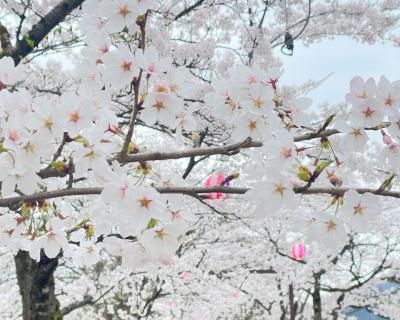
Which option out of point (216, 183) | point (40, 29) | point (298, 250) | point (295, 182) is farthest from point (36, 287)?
point (298, 250)

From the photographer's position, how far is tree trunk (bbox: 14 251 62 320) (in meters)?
6.71

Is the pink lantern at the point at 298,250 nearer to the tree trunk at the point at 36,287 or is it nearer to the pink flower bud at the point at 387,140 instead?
the tree trunk at the point at 36,287

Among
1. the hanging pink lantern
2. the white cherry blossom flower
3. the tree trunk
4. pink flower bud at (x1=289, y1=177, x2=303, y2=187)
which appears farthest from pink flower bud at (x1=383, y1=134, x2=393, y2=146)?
the tree trunk

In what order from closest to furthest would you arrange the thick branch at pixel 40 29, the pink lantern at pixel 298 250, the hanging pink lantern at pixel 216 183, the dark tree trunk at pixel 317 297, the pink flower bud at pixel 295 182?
the pink flower bud at pixel 295 182, the hanging pink lantern at pixel 216 183, the thick branch at pixel 40 29, the pink lantern at pixel 298 250, the dark tree trunk at pixel 317 297

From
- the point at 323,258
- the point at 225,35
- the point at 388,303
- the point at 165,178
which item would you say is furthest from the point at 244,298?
the point at 165,178

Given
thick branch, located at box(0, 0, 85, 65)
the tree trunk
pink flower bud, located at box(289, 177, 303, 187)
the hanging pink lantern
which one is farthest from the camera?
the tree trunk

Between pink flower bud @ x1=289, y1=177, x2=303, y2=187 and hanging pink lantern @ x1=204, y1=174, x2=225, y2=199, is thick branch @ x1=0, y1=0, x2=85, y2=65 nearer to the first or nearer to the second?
hanging pink lantern @ x1=204, y1=174, x2=225, y2=199

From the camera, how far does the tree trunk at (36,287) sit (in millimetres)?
6715

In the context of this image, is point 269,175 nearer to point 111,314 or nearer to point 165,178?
point 165,178

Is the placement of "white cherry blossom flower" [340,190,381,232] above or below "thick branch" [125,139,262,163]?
below

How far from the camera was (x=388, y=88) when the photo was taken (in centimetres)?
161

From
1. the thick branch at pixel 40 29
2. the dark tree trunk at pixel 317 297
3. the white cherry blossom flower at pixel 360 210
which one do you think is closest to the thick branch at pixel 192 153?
the white cherry blossom flower at pixel 360 210

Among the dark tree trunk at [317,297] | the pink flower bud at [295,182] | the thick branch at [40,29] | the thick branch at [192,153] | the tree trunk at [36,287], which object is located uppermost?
the dark tree trunk at [317,297]

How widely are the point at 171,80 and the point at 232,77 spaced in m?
0.23
